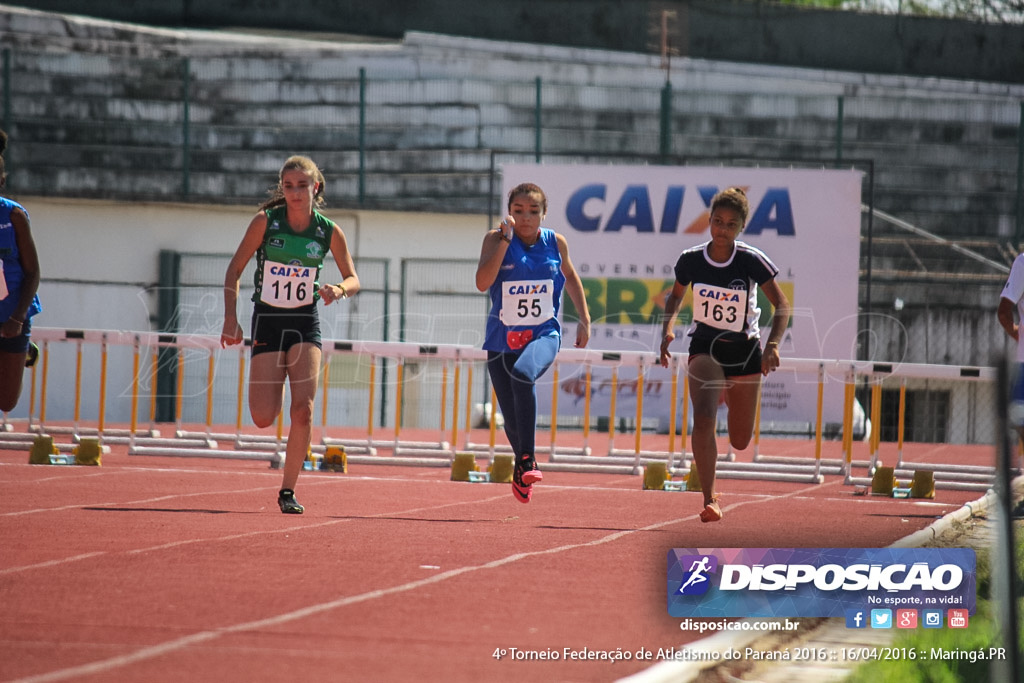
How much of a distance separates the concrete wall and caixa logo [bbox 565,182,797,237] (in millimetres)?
14475

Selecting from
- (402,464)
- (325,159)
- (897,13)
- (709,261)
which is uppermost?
(897,13)

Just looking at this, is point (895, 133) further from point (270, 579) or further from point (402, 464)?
point (270, 579)

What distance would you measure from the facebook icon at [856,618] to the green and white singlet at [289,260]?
4.48 m

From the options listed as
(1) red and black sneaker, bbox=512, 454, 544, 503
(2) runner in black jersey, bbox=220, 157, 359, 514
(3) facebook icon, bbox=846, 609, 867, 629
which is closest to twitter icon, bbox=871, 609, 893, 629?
(3) facebook icon, bbox=846, 609, 867, 629

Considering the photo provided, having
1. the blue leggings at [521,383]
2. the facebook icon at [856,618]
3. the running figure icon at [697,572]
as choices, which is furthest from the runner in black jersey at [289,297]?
the facebook icon at [856,618]

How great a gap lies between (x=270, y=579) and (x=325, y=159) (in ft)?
71.0

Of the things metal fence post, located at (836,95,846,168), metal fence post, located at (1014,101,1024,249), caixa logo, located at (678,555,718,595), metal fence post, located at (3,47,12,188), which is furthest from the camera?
metal fence post, located at (836,95,846,168)

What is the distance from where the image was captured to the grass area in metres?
4.65

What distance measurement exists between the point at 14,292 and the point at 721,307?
4.08m

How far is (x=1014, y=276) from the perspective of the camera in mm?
10594

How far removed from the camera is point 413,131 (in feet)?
90.0

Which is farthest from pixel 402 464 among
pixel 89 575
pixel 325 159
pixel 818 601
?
pixel 325 159

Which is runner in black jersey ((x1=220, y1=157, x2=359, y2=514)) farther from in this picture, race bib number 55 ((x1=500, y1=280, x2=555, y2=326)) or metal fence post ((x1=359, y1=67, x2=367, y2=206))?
metal fence post ((x1=359, y1=67, x2=367, y2=206))

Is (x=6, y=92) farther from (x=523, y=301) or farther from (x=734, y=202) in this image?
(x=734, y=202)
